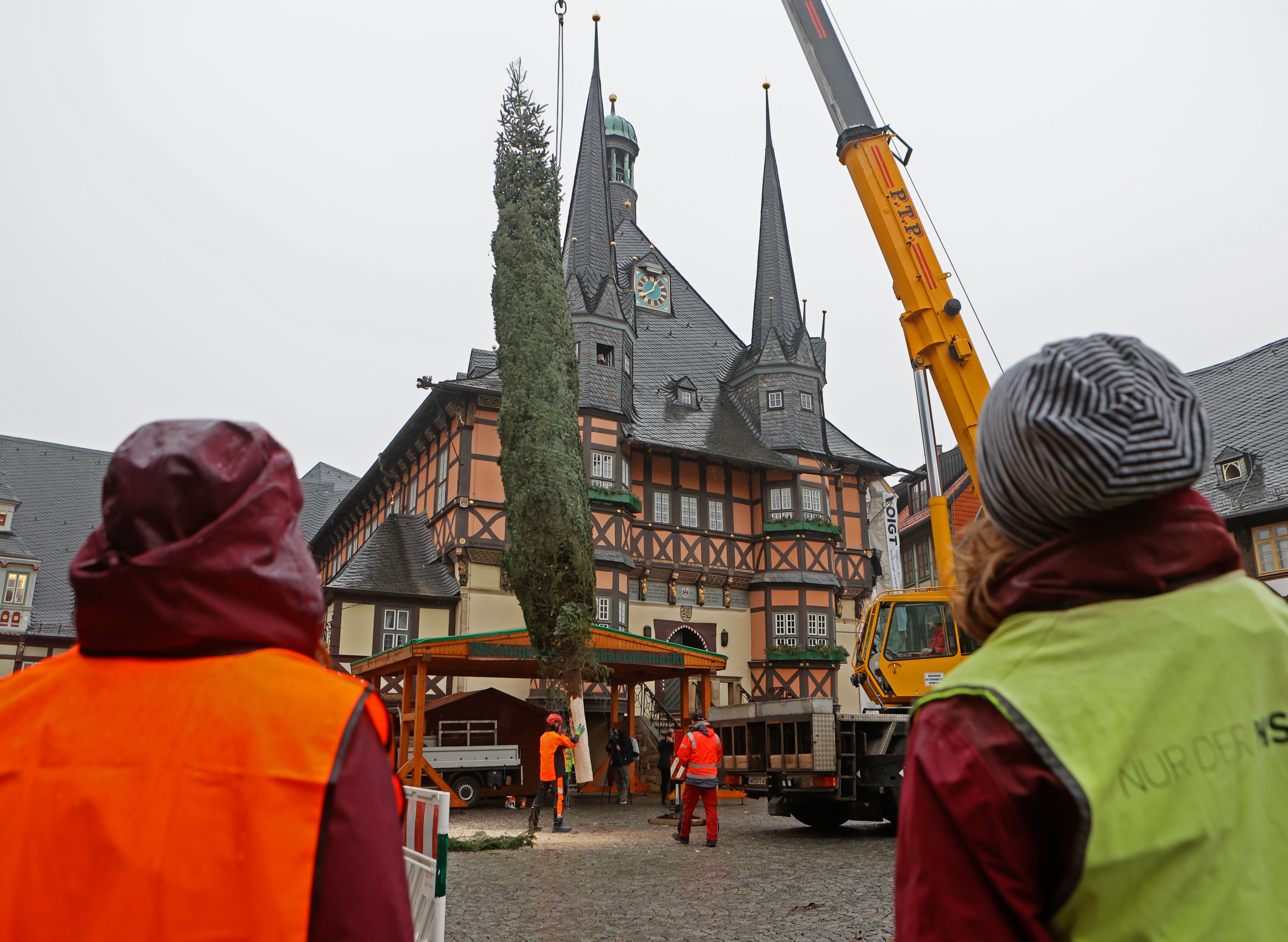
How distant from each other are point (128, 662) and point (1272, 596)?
180 cm

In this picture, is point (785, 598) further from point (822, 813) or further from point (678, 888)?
point (678, 888)

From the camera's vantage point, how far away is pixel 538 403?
19.0 metres

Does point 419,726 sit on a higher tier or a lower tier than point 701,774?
higher

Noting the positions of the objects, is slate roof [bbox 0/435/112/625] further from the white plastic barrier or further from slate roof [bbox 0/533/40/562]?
the white plastic barrier

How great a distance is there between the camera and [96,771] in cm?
154

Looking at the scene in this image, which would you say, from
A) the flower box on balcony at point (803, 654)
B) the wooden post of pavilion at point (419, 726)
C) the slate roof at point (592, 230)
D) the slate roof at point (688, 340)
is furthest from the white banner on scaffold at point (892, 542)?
the wooden post of pavilion at point (419, 726)

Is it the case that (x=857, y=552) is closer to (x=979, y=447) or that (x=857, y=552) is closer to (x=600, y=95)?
(x=600, y=95)

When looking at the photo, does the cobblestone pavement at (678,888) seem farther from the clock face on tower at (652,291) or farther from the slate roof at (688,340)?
the clock face on tower at (652,291)

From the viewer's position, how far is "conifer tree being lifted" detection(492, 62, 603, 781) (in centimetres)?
1797

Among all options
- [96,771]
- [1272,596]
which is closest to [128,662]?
[96,771]

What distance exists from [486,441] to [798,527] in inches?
407

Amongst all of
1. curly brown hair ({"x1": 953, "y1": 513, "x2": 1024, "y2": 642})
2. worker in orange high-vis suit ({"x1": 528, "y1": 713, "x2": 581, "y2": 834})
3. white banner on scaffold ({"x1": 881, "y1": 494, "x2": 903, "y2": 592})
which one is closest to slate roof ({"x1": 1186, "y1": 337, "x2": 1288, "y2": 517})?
white banner on scaffold ({"x1": 881, "y1": 494, "x2": 903, "y2": 592})

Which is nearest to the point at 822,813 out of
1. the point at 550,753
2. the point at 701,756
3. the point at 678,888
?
the point at 701,756

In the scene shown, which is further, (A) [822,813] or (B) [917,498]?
(B) [917,498]
